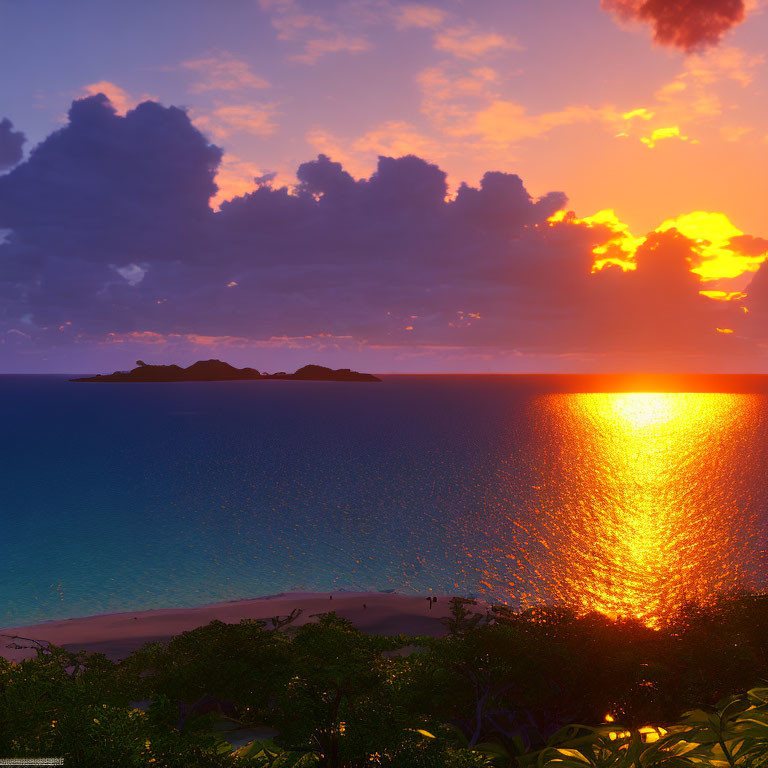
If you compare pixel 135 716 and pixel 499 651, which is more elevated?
Answer: pixel 135 716

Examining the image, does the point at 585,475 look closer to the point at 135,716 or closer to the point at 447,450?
the point at 447,450

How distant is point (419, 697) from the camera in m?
22.3

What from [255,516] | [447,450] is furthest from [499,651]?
[447,450]

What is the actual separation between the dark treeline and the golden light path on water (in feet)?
54.5

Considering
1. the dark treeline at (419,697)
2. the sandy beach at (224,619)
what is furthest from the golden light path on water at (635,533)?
the dark treeline at (419,697)

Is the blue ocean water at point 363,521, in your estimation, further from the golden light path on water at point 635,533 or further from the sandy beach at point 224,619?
the sandy beach at point 224,619

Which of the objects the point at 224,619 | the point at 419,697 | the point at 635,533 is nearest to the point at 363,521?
the point at 224,619

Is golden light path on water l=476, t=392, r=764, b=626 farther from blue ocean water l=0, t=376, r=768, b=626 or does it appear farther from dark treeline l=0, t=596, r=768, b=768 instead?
dark treeline l=0, t=596, r=768, b=768

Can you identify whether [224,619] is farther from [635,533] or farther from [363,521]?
[635,533]

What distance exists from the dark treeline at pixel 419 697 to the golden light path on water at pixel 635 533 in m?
16.6

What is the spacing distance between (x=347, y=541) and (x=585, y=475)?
67360mm

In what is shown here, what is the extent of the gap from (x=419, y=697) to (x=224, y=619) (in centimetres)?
3666

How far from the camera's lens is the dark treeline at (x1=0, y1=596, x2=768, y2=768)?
1143 cm

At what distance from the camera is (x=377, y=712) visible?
14.4 metres
